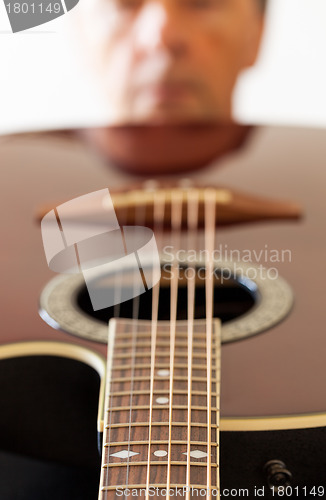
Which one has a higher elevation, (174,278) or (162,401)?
(174,278)

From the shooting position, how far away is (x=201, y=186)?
75 centimetres

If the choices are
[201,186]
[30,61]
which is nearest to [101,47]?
[201,186]

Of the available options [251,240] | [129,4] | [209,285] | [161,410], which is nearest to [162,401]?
[161,410]

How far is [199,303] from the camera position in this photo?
0.60m

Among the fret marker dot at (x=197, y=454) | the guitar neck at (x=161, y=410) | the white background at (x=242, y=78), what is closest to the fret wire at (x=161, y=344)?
the guitar neck at (x=161, y=410)

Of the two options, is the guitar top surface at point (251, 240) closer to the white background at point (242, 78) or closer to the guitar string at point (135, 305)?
the guitar string at point (135, 305)

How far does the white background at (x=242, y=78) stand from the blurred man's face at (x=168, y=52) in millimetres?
534

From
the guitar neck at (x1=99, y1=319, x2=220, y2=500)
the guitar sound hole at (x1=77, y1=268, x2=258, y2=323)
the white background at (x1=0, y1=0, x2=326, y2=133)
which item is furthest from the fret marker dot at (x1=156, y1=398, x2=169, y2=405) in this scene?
the white background at (x1=0, y1=0, x2=326, y2=133)

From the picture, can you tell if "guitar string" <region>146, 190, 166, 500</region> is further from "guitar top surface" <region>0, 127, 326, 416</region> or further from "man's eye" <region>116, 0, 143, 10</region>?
"man's eye" <region>116, 0, 143, 10</region>

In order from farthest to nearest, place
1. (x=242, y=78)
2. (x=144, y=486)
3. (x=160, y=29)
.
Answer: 1. (x=242, y=78)
2. (x=160, y=29)
3. (x=144, y=486)

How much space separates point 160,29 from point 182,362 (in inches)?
27.9

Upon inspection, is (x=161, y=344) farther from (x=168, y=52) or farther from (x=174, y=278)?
(x=168, y=52)

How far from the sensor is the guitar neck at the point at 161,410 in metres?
0.34

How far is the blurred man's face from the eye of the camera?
3.32 feet
